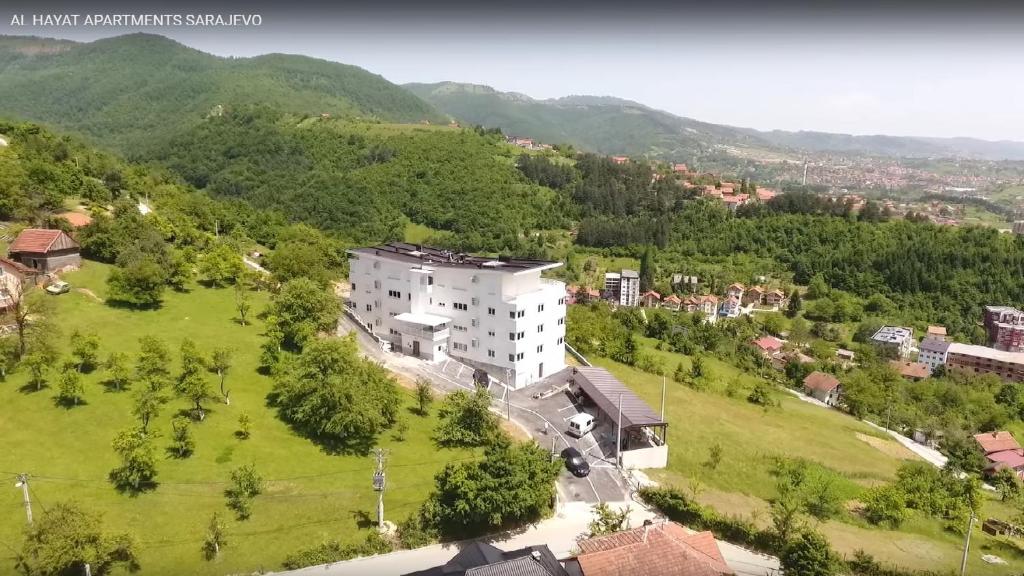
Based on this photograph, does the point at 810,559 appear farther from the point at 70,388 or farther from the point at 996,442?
the point at 996,442

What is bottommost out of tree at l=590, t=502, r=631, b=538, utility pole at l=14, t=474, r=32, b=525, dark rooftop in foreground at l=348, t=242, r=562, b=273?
tree at l=590, t=502, r=631, b=538

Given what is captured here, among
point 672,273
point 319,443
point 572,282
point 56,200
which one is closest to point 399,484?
point 319,443

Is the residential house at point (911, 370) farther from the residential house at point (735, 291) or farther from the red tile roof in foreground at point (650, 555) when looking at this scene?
the red tile roof in foreground at point (650, 555)

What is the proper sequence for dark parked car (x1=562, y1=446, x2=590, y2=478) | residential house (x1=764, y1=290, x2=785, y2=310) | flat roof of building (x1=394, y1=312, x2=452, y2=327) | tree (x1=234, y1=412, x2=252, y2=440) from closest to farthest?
tree (x1=234, y1=412, x2=252, y2=440) → dark parked car (x1=562, y1=446, x2=590, y2=478) → flat roof of building (x1=394, y1=312, x2=452, y2=327) → residential house (x1=764, y1=290, x2=785, y2=310)

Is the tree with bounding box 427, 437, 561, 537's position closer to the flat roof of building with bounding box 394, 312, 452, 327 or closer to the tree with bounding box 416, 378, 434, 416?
the tree with bounding box 416, 378, 434, 416

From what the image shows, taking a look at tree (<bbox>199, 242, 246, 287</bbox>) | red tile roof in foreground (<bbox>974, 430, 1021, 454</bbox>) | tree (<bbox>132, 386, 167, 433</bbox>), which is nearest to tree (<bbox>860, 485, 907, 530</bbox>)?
red tile roof in foreground (<bbox>974, 430, 1021, 454</bbox>)

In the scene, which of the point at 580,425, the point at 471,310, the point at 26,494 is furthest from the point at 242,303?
the point at 580,425
